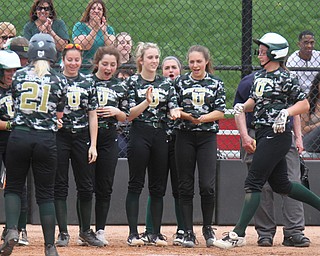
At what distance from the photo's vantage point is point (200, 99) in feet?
26.3

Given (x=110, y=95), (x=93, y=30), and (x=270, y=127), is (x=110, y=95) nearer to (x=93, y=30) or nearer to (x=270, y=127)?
(x=270, y=127)

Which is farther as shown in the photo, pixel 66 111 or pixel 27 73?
pixel 66 111

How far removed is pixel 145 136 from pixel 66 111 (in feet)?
2.59

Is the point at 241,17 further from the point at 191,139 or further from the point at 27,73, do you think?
the point at 27,73

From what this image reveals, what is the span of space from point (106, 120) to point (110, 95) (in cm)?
24

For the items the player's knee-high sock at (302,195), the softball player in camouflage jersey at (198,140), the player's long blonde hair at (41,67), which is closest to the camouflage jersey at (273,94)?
the softball player in camouflage jersey at (198,140)

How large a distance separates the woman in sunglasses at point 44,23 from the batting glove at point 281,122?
3236 mm

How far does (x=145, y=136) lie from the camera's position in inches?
315

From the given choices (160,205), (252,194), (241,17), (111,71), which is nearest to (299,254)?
(252,194)

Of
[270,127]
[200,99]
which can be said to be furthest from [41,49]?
[270,127]

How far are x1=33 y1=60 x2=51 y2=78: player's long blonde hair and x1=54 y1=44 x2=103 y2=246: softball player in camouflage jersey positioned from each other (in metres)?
0.99

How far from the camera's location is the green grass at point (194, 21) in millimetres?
11477

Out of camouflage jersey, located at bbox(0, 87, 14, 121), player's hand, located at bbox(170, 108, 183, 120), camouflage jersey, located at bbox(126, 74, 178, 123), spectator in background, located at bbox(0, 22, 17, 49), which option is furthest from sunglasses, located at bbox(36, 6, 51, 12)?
player's hand, located at bbox(170, 108, 183, 120)

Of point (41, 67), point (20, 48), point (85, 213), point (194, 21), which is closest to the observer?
point (41, 67)
